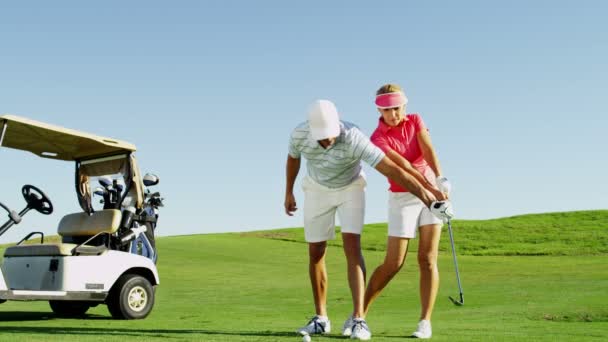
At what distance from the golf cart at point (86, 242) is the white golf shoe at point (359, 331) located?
3674 mm

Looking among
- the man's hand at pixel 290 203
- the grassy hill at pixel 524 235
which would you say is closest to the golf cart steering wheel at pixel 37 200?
the man's hand at pixel 290 203

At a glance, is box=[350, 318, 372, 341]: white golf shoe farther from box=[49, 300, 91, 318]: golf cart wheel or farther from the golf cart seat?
box=[49, 300, 91, 318]: golf cart wheel

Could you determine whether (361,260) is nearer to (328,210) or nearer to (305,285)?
(328,210)

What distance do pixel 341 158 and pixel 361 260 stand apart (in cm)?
94

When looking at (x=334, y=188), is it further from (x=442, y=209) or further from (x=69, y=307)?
(x=69, y=307)

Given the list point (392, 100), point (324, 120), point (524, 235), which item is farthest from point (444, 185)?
point (524, 235)

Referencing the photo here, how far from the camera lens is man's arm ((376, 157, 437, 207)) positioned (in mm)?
5953

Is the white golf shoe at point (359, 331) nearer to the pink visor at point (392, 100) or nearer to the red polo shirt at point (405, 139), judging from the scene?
the red polo shirt at point (405, 139)

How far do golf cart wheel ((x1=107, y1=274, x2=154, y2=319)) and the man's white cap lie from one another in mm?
3902

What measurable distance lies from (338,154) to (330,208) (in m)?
0.57

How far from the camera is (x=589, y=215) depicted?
143 ft

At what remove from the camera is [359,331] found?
6164 mm

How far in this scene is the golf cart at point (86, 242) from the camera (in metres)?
8.42

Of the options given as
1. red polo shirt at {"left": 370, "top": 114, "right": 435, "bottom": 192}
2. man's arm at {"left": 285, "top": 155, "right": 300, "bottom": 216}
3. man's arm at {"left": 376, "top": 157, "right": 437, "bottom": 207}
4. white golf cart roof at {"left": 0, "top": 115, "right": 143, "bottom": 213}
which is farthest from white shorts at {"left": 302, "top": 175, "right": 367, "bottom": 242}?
white golf cart roof at {"left": 0, "top": 115, "right": 143, "bottom": 213}
